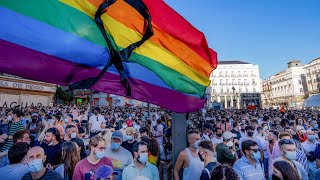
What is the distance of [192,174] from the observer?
3994 mm

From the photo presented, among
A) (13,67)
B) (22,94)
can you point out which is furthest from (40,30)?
(22,94)

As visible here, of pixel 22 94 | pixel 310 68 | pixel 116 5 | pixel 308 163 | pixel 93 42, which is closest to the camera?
pixel 93 42

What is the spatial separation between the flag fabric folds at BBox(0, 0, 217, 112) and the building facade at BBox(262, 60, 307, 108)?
89.6 metres

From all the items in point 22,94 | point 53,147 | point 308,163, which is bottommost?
point 308,163

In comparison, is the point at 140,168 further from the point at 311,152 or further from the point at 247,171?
the point at 311,152

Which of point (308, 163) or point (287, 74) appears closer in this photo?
point (308, 163)

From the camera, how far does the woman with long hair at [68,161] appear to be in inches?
152

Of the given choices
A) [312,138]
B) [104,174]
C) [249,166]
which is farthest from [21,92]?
[249,166]

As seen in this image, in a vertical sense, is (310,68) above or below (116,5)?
above

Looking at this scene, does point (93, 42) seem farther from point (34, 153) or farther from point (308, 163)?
point (308, 163)

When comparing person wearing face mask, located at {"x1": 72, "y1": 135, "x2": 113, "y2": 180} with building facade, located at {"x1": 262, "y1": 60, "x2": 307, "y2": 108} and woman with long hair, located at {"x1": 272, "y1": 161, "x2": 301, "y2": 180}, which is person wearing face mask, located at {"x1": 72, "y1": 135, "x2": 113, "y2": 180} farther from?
building facade, located at {"x1": 262, "y1": 60, "x2": 307, "y2": 108}

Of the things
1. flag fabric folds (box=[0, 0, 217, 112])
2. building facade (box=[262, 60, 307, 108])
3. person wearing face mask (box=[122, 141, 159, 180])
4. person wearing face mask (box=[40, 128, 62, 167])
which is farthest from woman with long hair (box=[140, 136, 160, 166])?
building facade (box=[262, 60, 307, 108])

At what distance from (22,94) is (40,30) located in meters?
41.2

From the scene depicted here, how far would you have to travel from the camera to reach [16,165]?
3385 mm
